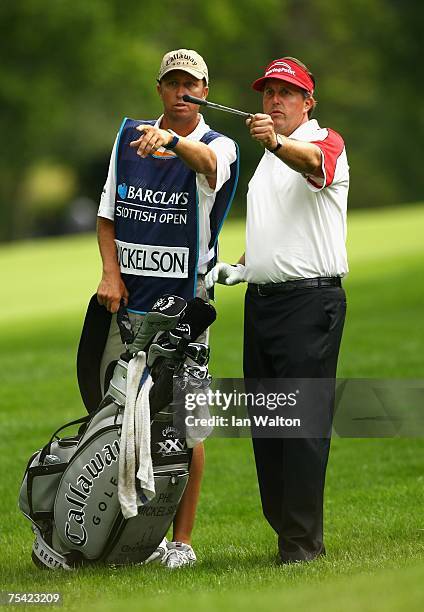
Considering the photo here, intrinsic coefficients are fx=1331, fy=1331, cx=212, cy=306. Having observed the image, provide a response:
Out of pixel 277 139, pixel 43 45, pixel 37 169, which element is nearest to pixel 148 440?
pixel 277 139

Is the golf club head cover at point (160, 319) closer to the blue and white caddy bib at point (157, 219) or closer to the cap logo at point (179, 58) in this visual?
the blue and white caddy bib at point (157, 219)

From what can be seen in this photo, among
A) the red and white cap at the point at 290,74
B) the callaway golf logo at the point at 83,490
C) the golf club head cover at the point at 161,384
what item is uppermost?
the red and white cap at the point at 290,74

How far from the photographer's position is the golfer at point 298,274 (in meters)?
5.59

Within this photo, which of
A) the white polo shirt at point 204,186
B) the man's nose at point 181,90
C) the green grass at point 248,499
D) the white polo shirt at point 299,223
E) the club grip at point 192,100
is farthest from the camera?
the man's nose at point 181,90

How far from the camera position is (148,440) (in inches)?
213

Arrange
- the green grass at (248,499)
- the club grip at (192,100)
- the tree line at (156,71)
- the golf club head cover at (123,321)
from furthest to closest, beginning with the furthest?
1. the tree line at (156,71)
2. the golf club head cover at (123,321)
3. the club grip at (192,100)
4. the green grass at (248,499)

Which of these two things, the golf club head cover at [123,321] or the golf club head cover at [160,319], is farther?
the golf club head cover at [123,321]

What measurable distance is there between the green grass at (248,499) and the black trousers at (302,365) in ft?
0.50

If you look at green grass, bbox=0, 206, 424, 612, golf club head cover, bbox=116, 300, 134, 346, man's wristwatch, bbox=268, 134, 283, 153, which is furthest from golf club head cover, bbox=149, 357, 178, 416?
man's wristwatch, bbox=268, 134, 283, 153

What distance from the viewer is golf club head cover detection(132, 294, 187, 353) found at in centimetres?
545

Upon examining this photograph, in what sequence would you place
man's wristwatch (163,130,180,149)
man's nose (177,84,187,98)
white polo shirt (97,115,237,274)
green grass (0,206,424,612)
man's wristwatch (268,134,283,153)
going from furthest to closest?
man's nose (177,84,187,98) < white polo shirt (97,115,237,274) < man's wristwatch (163,130,180,149) < man's wristwatch (268,134,283,153) < green grass (0,206,424,612)

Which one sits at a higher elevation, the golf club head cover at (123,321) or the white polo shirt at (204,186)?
the white polo shirt at (204,186)

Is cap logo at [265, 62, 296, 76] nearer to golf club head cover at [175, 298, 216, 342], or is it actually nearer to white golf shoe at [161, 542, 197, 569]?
golf club head cover at [175, 298, 216, 342]

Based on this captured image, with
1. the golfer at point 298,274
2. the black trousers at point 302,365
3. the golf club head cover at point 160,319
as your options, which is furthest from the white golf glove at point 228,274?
the golf club head cover at point 160,319
